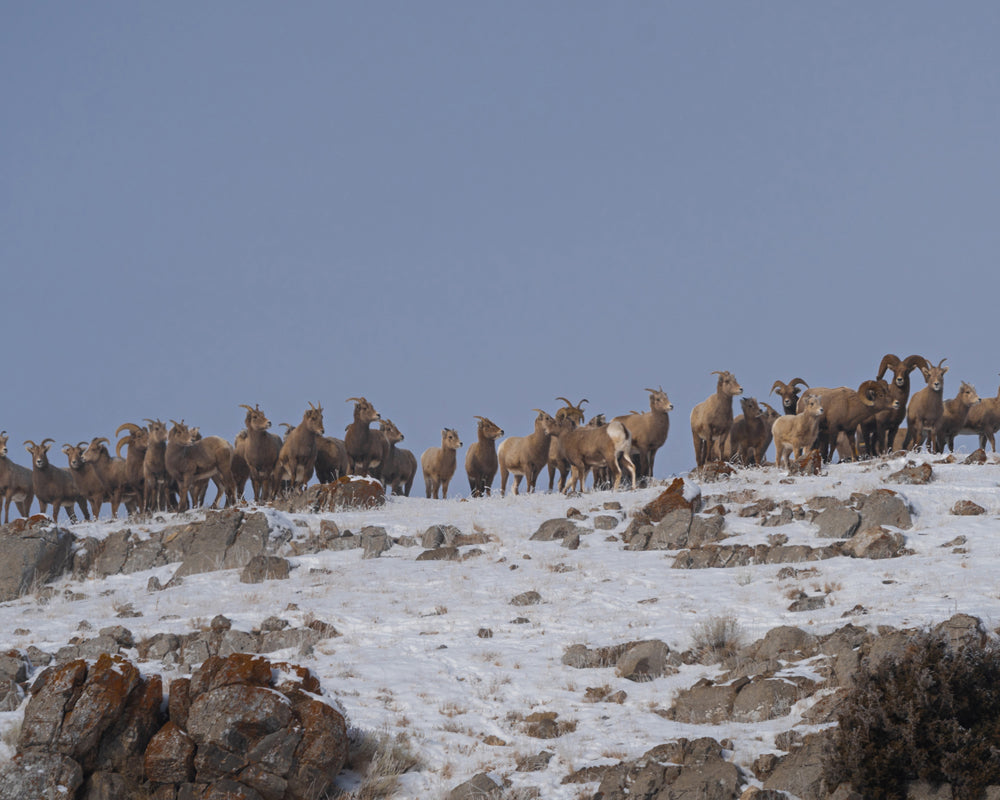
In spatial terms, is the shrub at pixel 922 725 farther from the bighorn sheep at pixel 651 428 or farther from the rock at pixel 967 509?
the bighorn sheep at pixel 651 428

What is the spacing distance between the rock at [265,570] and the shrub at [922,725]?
34.5 ft

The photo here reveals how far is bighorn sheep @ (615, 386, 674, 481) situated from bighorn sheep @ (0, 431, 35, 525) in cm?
1841

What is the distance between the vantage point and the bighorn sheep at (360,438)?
97.7ft

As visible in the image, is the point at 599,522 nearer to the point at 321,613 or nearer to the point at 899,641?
the point at 321,613

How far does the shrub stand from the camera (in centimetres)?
862

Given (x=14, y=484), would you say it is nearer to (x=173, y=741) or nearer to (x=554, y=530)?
(x=554, y=530)

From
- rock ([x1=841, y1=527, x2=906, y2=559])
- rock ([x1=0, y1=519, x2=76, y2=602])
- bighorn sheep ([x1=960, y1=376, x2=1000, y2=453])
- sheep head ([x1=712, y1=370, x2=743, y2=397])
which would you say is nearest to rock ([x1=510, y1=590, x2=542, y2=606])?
rock ([x1=841, y1=527, x2=906, y2=559])

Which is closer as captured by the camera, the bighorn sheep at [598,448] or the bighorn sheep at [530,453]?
the bighorn sheep at [598,448]

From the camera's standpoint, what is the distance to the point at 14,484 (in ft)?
106

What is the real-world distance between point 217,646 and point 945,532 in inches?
433

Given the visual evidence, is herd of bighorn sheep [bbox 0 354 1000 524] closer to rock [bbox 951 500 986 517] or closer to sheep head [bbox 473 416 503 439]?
sheep head [bbox 473 416 503 439]

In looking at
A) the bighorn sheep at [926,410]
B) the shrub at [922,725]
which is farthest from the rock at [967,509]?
the bighorn sheep at [926,410]

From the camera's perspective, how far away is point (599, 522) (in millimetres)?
19562

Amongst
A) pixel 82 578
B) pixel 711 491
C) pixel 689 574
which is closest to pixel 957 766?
pixel 689 574
